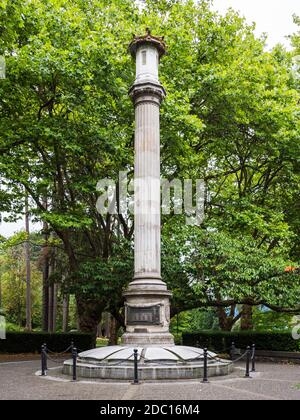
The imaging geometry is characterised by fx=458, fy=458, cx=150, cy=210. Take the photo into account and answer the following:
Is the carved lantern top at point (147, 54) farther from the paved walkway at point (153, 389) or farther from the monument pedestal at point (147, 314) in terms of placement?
the paved walkway at point (153, 389)

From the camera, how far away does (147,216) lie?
53.1 feet

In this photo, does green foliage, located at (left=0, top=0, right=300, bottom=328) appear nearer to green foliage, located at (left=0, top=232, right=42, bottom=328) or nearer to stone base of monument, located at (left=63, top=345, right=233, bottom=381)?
stone base of monument, located at (left=63, top=345, right=233, bottom=381)

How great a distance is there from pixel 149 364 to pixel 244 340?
1174 cm

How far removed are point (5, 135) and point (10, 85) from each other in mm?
2140

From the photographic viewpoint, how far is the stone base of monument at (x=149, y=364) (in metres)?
12.4

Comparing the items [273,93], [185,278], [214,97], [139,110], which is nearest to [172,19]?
[214,97]

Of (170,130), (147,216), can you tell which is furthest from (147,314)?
(170,130)

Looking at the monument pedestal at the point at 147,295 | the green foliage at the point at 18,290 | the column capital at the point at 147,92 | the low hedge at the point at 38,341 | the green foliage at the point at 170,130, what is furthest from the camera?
the green foliage at the point at 18,290

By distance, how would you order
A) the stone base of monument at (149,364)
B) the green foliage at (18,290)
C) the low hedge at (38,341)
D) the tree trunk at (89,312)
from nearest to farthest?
the stone base of monument at (149,364)
the tree trunk at (89,312)
the low hedge at (38,341)
the green foliage at (18,290)

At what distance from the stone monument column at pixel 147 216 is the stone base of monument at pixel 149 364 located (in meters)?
0.91

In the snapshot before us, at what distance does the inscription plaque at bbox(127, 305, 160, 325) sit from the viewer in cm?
1508

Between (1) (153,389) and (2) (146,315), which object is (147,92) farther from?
(1) (153,389)

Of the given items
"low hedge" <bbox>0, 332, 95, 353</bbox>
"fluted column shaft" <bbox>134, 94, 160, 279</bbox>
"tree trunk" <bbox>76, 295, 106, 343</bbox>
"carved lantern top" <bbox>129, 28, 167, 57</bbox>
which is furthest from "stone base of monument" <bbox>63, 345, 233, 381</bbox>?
"carved lantern top" <bbox>129, 28, 167, 57</bbox>

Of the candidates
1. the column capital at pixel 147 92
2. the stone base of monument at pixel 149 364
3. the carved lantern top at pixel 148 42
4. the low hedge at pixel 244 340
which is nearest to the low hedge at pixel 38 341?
the low hedge at pixel 244 340
